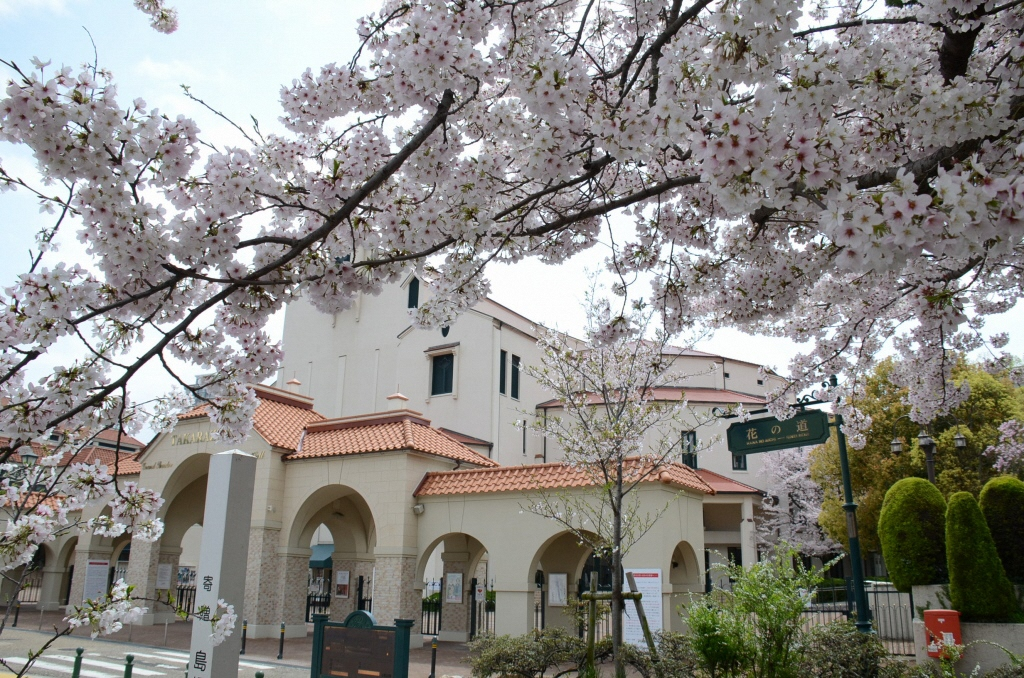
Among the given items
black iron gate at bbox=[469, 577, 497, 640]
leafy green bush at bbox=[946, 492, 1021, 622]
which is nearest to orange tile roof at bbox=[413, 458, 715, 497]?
black iron gate at bbox=[469, 577, 497, 640]

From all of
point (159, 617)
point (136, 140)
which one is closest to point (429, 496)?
point (159, 617)

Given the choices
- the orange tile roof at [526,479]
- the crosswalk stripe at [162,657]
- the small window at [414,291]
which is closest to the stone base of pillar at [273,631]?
the crosswalk stripe at [162,657]

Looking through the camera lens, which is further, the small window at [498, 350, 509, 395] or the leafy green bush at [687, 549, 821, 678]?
the small window at [498, 350, 509, 395]

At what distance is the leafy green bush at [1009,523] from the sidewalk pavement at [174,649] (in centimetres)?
901

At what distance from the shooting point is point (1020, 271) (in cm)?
741

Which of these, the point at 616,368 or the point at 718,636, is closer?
the point at 718,636

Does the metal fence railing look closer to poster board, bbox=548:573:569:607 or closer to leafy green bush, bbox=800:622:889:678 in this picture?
poster board, bbox=548:573:569:607

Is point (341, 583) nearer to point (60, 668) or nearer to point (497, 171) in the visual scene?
point (60, 668)

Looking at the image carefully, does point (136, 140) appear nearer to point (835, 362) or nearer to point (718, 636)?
point (718, 636)

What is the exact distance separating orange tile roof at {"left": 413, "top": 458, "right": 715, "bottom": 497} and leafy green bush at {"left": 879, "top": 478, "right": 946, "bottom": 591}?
384cm

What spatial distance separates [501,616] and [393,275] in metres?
11.6

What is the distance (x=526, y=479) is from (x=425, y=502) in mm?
2794

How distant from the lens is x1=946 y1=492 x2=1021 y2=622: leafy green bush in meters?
10.6

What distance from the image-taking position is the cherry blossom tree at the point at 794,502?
111 ft
